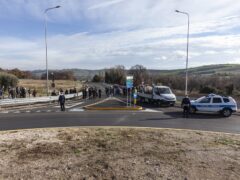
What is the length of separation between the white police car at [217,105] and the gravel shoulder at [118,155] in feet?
29.1

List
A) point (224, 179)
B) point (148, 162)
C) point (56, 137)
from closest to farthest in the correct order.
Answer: point (224, 179)
point (148, 162)
point (56, 137)

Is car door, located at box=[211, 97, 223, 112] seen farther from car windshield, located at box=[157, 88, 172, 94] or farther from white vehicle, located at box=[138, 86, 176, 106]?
car windshield, located at box=[157, 88, 172, 94]

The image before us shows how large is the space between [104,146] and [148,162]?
226cm

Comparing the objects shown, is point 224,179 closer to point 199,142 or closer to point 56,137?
point 199,142

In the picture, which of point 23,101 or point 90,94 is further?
point 90,94

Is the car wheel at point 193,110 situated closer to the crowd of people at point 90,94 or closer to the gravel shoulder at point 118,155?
the gravel shoulder at point 118,155

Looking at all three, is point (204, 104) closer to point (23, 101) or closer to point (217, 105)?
point (217, 105)

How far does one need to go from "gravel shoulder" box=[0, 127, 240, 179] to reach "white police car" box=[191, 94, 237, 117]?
29.1ft

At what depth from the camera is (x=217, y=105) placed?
20406 mm

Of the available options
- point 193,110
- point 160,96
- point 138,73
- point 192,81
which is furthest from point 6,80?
point 138,73

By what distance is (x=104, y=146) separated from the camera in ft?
32.2

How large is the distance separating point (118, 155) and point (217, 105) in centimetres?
1370

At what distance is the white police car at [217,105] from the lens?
20.3m

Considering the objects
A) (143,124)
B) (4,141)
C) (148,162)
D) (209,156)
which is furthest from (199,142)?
(4,141)
